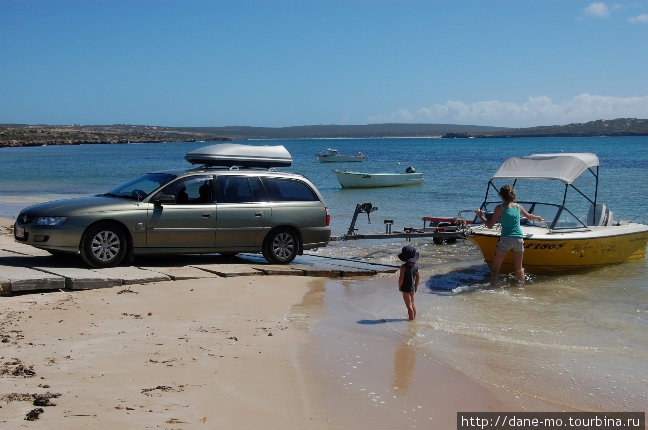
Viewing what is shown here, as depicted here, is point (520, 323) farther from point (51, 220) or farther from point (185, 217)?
point (51, 220)

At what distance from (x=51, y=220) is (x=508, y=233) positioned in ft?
23.3

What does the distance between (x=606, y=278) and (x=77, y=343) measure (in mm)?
9739

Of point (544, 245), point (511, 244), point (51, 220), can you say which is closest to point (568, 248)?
point (544, 245)

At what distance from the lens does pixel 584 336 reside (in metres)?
9.62

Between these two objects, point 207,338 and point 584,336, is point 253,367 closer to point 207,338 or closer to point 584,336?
point 207,338

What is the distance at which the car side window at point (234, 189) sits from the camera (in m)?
12.9

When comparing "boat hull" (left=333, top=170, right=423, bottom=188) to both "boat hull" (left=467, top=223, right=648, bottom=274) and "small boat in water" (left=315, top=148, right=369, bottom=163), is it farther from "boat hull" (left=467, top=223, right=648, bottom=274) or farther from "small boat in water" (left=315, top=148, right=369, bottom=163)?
"small boat in water" (left=315, top=148, right=369, bottom=163)

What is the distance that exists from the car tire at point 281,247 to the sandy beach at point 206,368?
2.84 metres

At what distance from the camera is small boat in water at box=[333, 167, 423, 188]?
45.6 meters

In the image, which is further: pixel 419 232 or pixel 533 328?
pixel 419 232

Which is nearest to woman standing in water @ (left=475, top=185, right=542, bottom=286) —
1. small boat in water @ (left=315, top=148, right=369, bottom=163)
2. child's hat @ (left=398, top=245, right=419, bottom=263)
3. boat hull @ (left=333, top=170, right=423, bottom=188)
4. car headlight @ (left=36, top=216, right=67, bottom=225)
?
child's hat @ (left=398, top=245, right=419, bottom=263)

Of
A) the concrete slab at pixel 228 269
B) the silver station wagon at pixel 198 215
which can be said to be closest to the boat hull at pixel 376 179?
the silver station wagon at pixel 198 215

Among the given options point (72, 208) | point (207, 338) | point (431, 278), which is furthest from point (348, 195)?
point (207, 338)

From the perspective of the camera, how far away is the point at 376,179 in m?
45.9
